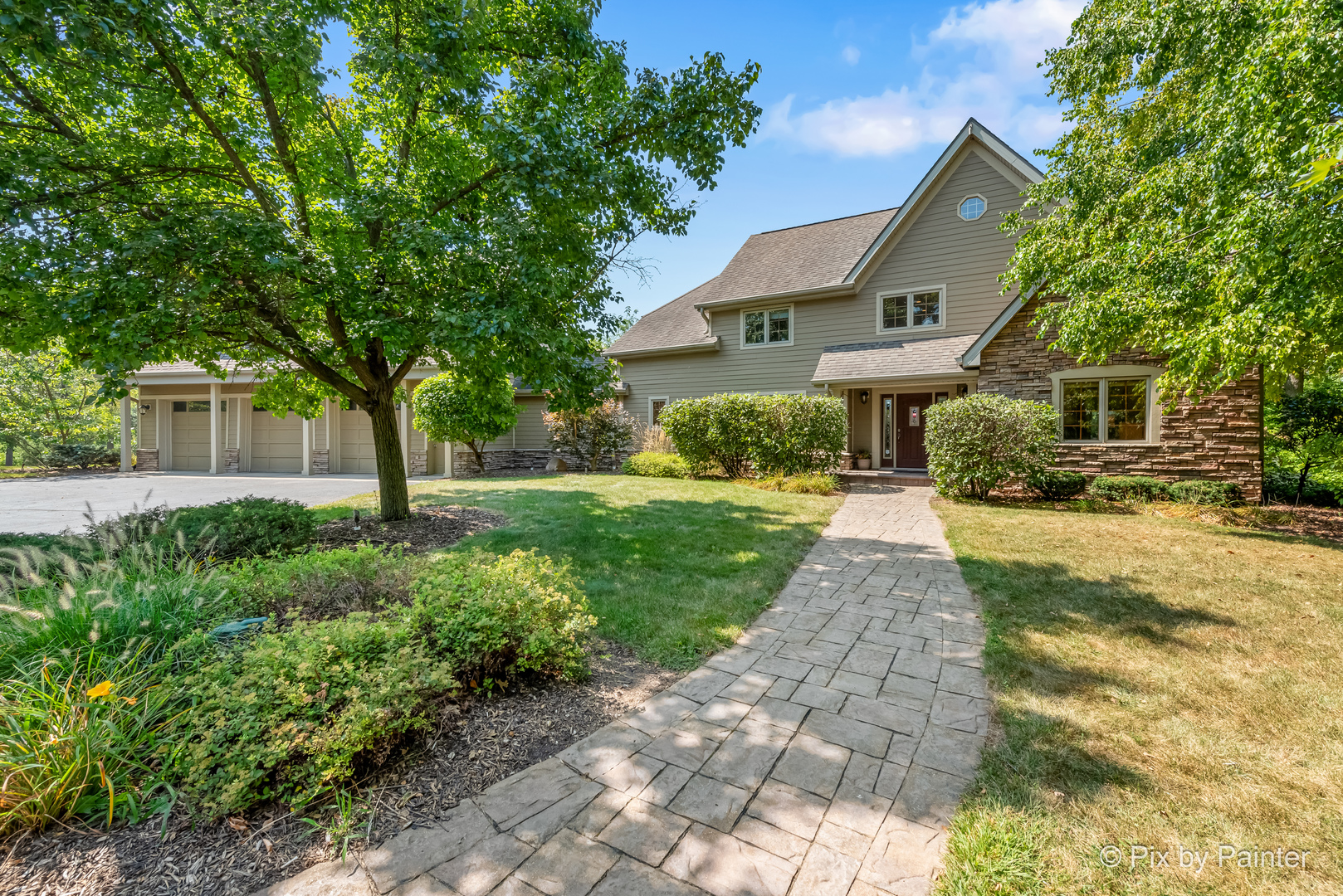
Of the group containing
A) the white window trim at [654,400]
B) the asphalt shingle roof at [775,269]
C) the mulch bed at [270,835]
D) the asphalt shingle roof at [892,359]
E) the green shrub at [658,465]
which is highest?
the asphalt shingle roof at [775,269]

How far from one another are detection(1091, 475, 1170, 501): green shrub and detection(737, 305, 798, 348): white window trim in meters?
8.29

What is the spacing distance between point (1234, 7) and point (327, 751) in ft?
40.8

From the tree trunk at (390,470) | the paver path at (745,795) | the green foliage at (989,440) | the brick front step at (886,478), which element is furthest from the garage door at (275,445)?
the green foliage at (989,440)

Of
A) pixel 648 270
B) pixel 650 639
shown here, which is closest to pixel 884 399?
pixel 648 270

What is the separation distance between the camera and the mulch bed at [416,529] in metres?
6.33

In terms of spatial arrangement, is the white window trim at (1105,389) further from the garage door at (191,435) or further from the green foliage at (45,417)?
the green foliage at (45,417)

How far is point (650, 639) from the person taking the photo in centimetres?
384

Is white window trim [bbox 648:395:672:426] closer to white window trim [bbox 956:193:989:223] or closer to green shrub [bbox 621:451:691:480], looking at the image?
green shrub [bbox 621:451:691:480]

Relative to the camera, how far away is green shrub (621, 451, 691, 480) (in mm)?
13625

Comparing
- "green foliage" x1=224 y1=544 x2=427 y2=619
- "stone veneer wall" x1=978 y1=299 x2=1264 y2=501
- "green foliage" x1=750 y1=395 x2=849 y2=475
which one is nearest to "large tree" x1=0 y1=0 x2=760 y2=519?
"green foliage" x1=224 y1=544 x2=427 y2=619

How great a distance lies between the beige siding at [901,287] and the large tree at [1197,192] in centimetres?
260

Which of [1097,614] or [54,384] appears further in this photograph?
[54,384]

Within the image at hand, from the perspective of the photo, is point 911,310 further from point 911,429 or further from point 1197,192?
point 1197,192

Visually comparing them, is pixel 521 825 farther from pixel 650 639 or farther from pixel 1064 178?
pixel 1064 178
